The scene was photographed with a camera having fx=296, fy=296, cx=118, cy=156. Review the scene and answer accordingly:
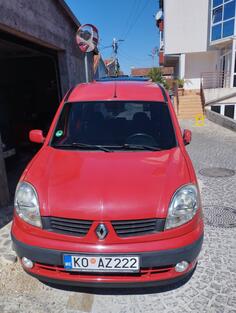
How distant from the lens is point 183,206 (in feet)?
8.57

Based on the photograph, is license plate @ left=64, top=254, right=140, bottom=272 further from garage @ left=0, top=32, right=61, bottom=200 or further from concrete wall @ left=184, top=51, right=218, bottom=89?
concrete wall @ left=184, top=51, right=218, bottom=89

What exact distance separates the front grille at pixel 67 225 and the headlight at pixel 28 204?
0.30ft

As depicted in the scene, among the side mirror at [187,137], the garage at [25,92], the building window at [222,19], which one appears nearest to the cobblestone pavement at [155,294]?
the side mirror at [187,137]

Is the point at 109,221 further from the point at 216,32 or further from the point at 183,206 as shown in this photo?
the point at 216,32

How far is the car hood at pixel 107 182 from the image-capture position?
2.46 m

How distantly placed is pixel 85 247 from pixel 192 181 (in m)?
1.16

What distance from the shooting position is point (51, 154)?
132 inches

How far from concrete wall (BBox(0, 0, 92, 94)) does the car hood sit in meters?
3.16

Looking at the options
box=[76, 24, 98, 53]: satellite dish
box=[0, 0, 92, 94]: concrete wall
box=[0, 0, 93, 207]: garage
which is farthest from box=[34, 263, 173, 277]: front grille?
box=[76, 24, 98, 53]: satellite dish

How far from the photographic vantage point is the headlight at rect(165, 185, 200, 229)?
2.53m

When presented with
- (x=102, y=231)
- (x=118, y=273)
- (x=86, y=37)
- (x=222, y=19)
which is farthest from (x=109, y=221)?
(x=222, y=19)

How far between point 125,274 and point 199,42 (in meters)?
23.7

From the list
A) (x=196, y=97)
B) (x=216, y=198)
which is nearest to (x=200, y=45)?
(x=196, y=97)

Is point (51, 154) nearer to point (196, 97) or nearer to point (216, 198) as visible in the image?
point (216, 198)
